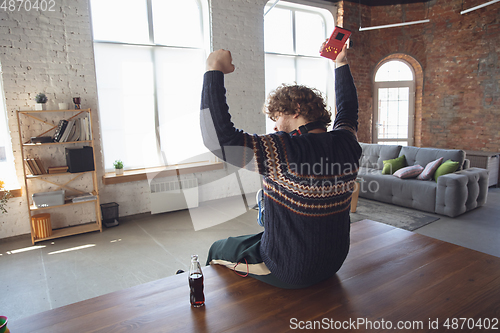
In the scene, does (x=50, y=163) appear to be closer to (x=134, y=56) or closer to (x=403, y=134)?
(x=134, y=56)

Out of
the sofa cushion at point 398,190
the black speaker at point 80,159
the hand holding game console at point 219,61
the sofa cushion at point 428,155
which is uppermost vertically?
the hand holding game console at point 219,61

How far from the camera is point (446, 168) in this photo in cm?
461

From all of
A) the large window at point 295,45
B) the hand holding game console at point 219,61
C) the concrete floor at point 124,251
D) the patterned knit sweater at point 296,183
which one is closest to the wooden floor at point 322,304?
the patterned knit sweater at point 296,183

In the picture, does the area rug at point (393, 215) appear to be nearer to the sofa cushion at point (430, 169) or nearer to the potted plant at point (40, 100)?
the sofa cushion at point (430, 169)

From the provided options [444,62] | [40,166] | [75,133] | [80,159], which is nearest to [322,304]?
[80,159]

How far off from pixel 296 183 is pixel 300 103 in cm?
33

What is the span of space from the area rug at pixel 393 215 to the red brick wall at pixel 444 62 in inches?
115

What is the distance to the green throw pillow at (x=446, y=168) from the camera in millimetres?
4578

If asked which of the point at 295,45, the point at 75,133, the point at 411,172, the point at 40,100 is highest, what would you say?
the point at 295,45

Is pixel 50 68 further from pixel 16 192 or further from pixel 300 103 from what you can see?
pixel 300 103

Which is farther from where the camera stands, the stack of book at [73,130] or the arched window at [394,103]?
the arched window at [394,103]

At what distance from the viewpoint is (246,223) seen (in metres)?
4.41

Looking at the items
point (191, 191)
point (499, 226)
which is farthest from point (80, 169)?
point (499, 226)

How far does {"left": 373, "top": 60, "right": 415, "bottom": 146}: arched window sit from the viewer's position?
24.3 feet
